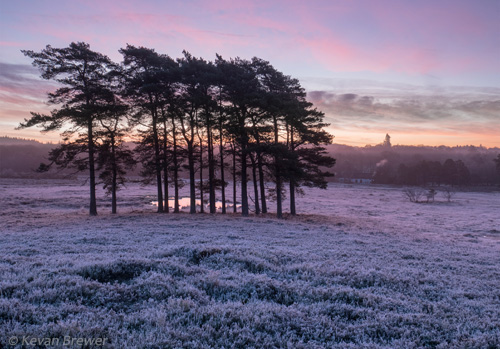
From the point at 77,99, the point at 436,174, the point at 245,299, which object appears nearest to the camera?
the point at 245,299

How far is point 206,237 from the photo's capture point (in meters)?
16.6

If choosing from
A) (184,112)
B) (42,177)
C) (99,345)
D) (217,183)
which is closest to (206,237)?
(99,345)

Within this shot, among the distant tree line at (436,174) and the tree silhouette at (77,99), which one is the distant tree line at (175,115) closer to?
the tree silhouette at (77,99)

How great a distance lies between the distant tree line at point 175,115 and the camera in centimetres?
2645

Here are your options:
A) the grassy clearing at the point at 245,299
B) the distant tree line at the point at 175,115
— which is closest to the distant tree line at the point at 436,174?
the distant tree line at the point at 175,115

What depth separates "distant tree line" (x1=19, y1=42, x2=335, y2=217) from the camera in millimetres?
26453

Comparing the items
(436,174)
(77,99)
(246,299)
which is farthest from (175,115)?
(436,174)

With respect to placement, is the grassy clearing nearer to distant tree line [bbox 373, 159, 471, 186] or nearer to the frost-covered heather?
the frost-covered heather

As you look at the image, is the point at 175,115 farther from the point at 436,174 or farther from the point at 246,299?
the point at 436,174

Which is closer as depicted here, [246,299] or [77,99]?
[246,299]

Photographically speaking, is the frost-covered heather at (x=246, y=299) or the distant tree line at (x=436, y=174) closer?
the frost-covered heather at (x=246, y=299)

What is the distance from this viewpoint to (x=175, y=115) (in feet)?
96.4

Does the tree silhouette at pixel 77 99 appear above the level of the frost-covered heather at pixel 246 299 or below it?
above

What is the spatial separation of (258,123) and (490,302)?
907 inches
